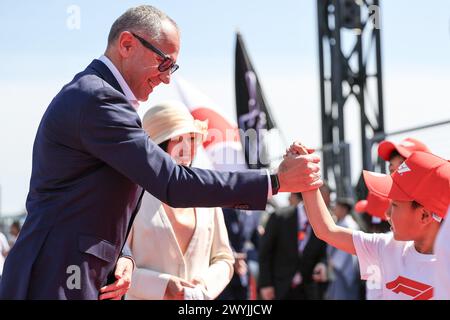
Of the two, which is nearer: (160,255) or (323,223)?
(323,223)

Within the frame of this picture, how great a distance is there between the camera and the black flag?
27.6 ft

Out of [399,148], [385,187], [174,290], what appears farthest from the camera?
[399,148]

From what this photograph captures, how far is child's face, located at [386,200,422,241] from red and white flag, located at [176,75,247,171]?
3.13 metres

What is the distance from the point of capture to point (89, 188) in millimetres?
2508

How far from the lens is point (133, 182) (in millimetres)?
2605

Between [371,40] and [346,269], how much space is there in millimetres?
2957

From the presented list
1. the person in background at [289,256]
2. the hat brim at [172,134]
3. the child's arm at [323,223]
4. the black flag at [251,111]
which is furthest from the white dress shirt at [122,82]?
the black flag at [251,111]

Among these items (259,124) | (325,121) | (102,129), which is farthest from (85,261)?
(325,121)

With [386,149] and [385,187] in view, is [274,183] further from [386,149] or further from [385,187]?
[386,149]

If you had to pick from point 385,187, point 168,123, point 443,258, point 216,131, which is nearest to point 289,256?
point 216,131

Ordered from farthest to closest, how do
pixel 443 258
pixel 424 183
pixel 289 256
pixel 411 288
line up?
pixel 289 256, pixel 411 288, pixel 424 183, pixel 443 258

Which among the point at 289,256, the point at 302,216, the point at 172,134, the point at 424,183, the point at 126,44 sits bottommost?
the point at 289,256

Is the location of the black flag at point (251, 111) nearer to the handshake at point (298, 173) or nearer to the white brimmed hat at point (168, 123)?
the white brimmed hat at point (168, 123)

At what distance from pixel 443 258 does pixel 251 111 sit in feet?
22.7
